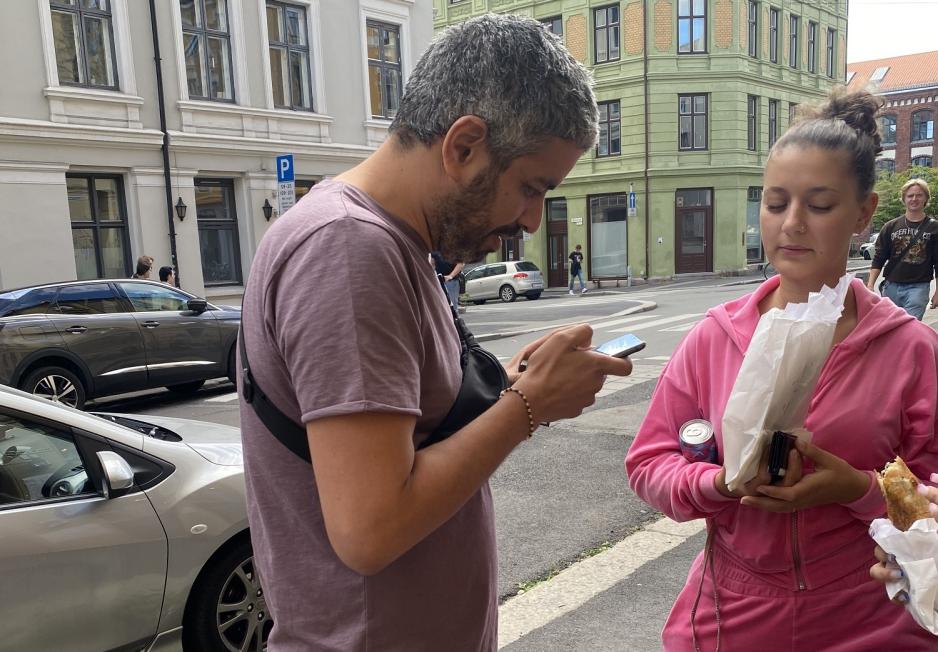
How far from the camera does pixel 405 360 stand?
1077mm

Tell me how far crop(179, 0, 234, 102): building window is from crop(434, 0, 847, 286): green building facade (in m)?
16.3

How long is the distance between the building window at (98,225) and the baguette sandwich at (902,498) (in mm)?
15289

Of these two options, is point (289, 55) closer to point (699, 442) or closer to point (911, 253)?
point (911, 253)

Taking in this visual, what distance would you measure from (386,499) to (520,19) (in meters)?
0.84

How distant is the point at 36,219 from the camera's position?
43.7ft

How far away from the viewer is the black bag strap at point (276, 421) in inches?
45.9

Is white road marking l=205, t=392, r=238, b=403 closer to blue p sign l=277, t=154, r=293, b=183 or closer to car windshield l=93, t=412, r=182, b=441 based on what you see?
blue p sign l=277, t=154, r=293, b=183

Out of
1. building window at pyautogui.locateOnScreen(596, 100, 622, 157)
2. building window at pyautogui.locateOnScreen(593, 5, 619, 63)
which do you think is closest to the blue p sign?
building window at pyautogui.locateOnScreen(596, 100, 622, 157)

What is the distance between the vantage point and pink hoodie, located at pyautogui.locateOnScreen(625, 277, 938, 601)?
1580 millimetres

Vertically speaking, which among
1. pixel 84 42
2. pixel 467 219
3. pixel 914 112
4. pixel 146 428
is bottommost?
pixel 146 428

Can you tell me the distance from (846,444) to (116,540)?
2.46 metres

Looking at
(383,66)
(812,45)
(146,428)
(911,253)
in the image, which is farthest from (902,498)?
(812,45)

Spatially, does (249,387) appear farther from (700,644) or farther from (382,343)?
(700,644)

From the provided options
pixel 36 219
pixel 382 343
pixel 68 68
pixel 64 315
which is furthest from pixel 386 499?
pixel 68 68
